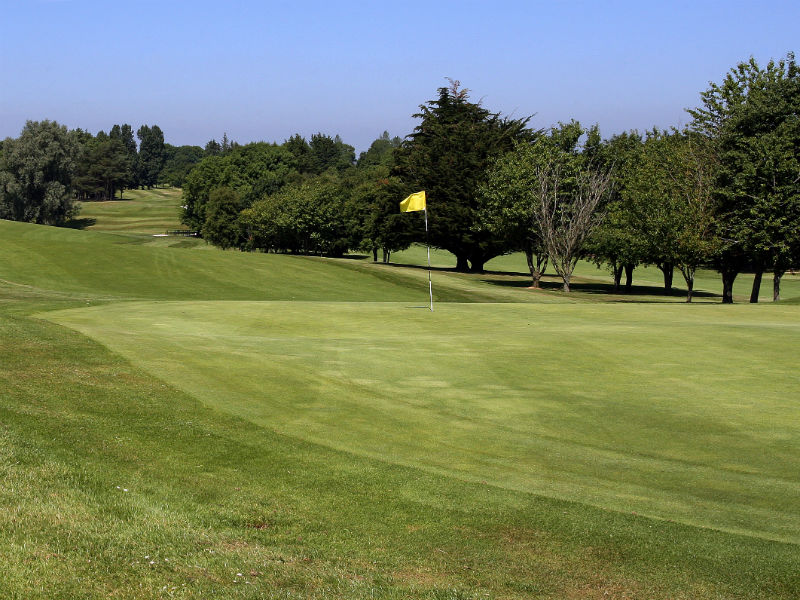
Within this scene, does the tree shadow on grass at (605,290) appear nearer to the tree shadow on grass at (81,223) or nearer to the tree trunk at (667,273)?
the tree trunk at (667,273)

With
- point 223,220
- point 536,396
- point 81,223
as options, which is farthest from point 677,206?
point 81,223

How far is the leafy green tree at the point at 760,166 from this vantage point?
55.4 meters

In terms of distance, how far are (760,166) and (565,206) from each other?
20259 millimetres

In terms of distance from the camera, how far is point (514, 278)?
88.6 meters

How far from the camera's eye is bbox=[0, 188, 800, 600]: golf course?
7.73m

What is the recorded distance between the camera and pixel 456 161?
3295 inches

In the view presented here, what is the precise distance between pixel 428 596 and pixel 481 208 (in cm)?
7432

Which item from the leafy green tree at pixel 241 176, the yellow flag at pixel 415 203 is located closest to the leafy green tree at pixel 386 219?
the leafy green tree at pixel 241 176

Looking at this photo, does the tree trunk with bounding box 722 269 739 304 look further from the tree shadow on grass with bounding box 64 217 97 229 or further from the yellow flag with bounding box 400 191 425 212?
the tree shadow on grass with bounding box 64 217 97 229

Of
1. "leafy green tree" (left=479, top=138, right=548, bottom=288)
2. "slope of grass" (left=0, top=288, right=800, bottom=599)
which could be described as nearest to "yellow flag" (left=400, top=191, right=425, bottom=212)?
"slope of grass" (left=0, top=288, right=800, bottom=599)

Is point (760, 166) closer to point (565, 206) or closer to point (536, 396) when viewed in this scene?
point (565, 206)

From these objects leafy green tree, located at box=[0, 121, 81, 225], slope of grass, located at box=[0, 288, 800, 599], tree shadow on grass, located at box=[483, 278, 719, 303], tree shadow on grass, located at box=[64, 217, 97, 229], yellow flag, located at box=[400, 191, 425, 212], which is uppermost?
leafy green tree, located at box=[0, 121, 81, 225]

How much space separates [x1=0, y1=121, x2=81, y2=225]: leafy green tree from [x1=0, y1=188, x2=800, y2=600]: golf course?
4845 inches

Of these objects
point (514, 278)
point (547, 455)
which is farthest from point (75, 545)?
point (514, 278)
